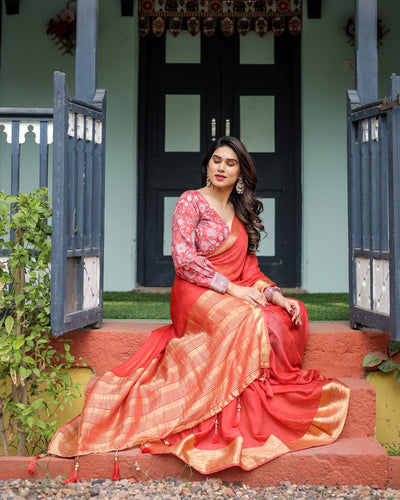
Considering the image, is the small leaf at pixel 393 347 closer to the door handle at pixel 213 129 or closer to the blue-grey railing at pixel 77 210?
the blue-grey railing at pixel 77 210

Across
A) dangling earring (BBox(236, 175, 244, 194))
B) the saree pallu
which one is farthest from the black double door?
the saree pallu

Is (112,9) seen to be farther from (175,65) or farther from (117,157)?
(117,157)

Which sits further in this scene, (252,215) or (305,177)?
(305,177)

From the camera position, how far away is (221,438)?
9.56 ft

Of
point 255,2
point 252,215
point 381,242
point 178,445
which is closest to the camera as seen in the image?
point 178,445

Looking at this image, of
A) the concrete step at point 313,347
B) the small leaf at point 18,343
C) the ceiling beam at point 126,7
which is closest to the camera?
the small leaf at point 18,343

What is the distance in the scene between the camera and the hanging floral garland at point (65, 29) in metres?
5.80

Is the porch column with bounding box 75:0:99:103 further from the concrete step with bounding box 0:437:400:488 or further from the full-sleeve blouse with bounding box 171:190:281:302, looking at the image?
the concrete step with bounding box 0:437:400:488

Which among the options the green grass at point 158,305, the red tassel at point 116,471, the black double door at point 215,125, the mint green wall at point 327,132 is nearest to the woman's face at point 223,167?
the green grass at point 158,305

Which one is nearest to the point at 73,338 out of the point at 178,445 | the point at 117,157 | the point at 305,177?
the point at 178,445

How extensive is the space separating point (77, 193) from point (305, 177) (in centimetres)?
307

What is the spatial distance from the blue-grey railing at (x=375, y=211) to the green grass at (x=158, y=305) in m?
0.55

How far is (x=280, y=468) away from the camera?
9.30ft

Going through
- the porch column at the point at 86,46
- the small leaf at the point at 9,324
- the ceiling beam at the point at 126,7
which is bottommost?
the small leaf at the point at 9,324
